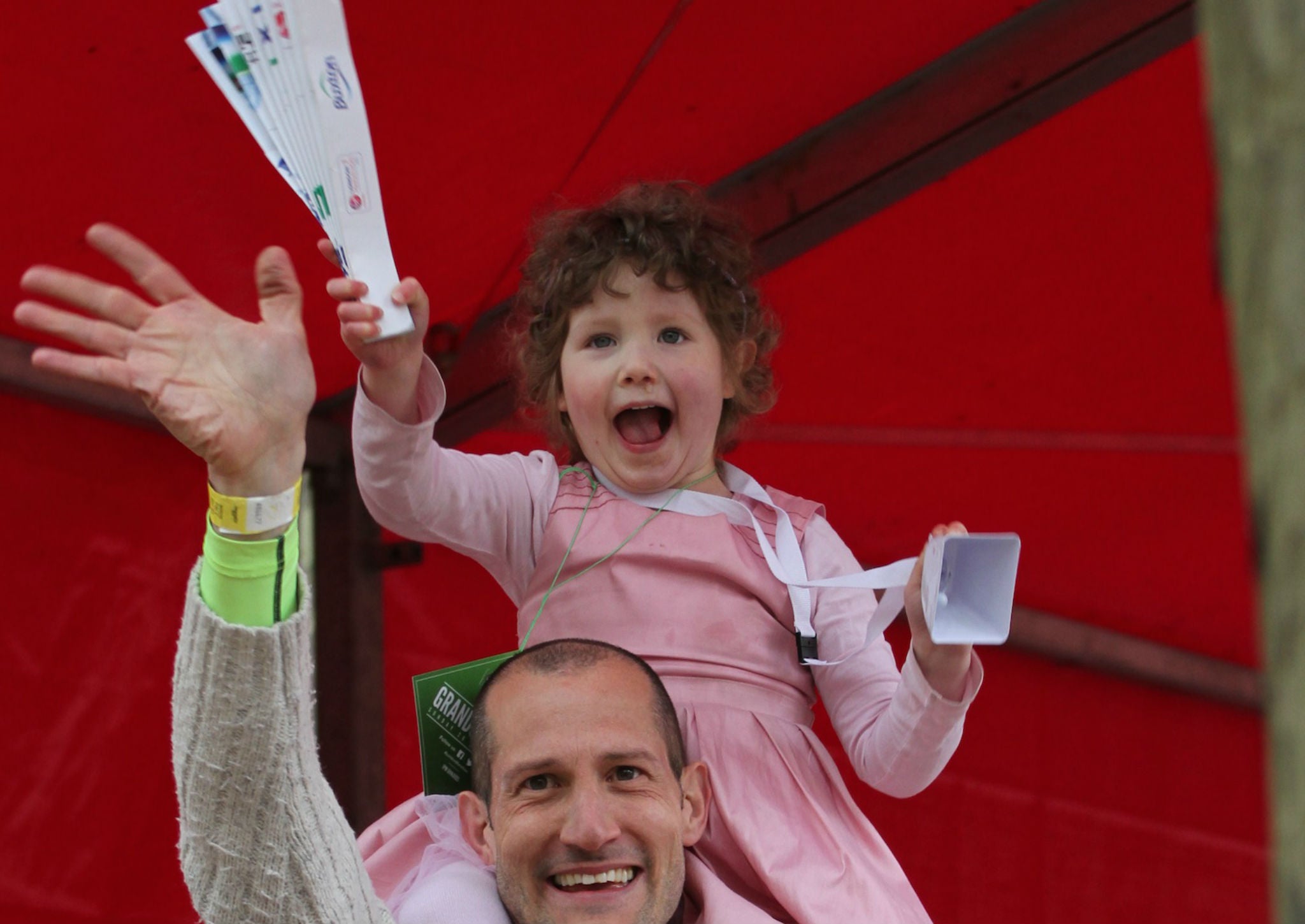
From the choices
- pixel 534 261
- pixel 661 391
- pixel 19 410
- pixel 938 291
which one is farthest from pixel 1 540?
pixel 938 291

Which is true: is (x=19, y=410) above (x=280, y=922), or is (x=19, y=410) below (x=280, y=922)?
above

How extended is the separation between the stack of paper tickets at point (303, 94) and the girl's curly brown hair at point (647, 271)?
0.49 m

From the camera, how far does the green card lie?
5.24ft

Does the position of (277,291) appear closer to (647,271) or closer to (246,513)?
(246,513)

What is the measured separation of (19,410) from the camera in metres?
2.34

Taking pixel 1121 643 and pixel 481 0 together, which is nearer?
pixel 481 0

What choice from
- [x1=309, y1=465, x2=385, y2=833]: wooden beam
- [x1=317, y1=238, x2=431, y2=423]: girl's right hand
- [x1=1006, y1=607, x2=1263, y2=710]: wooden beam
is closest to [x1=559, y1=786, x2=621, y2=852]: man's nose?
[x1=317, y1=238, x2=431, y2=423]: girl's right hand

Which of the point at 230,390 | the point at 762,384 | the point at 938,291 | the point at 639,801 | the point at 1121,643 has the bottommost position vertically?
the point at 639,801

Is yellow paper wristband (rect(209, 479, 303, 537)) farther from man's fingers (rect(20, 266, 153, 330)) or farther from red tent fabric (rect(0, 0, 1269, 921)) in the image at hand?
red tent fabric (rect(0, 0, 1269, 921))

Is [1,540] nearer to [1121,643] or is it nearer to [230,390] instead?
[230,390]

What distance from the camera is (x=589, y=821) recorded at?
1374 millimetres

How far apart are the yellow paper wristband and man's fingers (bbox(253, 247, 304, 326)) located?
13 centimetres

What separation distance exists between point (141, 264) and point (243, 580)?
0.74 feet

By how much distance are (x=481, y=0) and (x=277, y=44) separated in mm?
657
